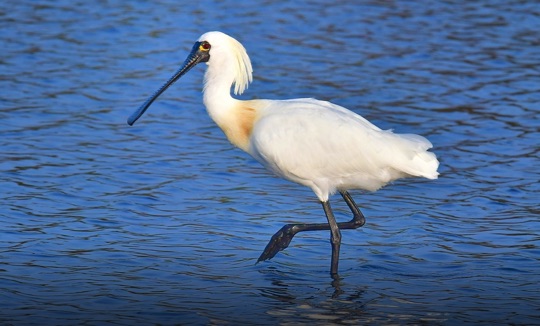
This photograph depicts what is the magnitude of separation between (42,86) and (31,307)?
6233mm

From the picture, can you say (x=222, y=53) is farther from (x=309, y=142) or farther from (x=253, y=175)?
(x=253, y=175)

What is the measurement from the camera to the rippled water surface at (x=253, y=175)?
8398 millimetres

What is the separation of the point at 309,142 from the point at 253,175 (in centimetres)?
248

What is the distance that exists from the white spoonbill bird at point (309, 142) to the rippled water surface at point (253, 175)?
611mm

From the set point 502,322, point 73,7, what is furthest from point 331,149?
point 73,7

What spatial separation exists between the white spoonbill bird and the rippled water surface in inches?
24.1

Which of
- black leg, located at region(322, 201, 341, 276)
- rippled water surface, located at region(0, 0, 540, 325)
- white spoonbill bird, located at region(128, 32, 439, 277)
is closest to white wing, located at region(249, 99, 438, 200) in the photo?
white spoonbill bird, located at region(128, 32, 439, 277)

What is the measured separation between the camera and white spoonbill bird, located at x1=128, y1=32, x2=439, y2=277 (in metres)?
8.92

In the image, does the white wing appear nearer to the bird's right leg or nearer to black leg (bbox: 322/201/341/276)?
black leg (bbox: 322/201/341/276)

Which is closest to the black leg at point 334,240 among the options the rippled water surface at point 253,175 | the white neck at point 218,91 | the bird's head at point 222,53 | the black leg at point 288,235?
the black leg at point 288,235

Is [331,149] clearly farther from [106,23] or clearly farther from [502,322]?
[106,23]

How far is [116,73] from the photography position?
1452cm

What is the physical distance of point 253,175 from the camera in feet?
37.5

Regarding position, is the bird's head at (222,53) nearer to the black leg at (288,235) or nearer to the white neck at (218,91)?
the white neck at (218,91)
